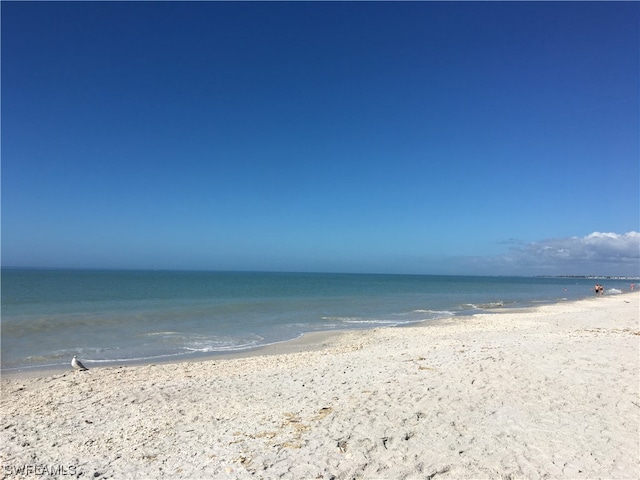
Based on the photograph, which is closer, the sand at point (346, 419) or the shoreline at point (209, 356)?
the sand at point (346, 419)

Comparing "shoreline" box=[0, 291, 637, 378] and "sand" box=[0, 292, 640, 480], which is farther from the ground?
"sand" box=[0, 292, 640, 480]

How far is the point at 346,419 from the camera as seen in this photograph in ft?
21.7

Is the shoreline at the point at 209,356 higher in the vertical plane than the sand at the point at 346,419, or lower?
lower

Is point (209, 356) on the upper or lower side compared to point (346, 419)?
lower

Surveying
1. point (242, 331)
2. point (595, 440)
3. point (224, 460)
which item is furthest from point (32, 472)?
point (242, 331)

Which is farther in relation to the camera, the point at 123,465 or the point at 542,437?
the point at 542,437

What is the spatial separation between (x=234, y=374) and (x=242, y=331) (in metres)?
9.38

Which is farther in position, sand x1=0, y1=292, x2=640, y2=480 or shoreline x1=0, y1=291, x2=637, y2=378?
shoreline x1=0, y1=291, x2=637, y2=378

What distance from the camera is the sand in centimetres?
527

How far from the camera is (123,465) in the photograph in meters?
5.46

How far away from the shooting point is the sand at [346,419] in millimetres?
5273

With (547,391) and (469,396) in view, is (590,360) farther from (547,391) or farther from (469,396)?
(469,396)

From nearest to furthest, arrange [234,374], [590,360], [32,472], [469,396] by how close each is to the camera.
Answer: [32,472] < [469,396] < [590,360] < [234,374]

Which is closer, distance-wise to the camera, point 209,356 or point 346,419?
point 346,419
